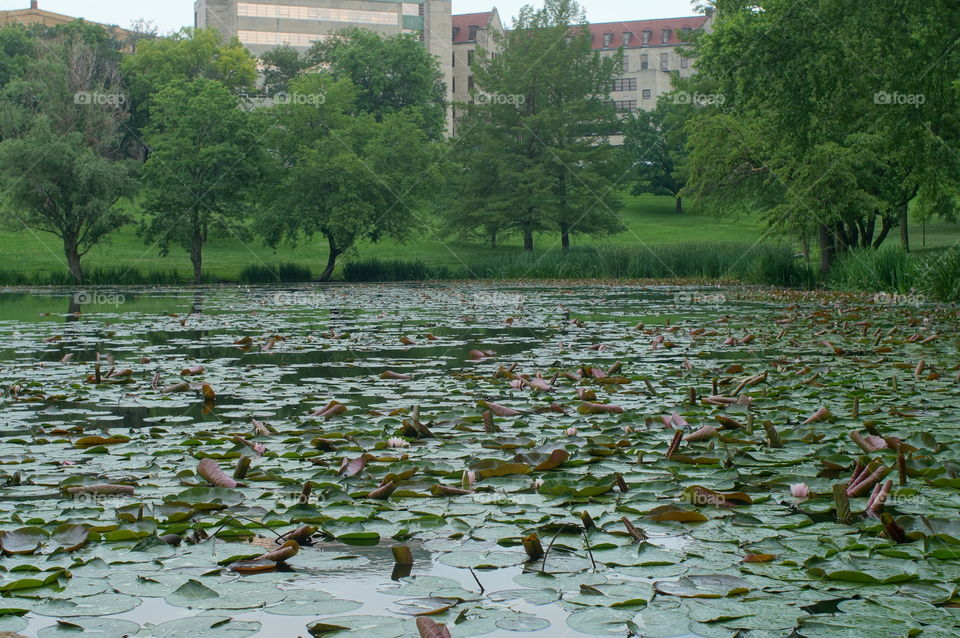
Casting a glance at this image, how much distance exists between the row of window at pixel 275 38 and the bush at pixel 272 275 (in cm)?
6336

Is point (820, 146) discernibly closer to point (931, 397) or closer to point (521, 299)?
point (521, 299)

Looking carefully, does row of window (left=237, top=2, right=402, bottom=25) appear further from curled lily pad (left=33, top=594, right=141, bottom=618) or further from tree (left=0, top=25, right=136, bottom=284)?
curled lily pad (left=33, top=594, right=141, bottom=618)

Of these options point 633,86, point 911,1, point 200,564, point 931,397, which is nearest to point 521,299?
point 911,1

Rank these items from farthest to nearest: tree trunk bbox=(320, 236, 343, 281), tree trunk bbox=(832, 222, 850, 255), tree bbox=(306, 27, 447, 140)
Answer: tree bbox=(306, 27, 447, 140)
tree trunk bbox=(320, 236, 343, 281)
tree trunk bbox=(832, 222, 850, 255)

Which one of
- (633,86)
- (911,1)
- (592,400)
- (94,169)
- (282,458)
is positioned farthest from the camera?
(633,86)

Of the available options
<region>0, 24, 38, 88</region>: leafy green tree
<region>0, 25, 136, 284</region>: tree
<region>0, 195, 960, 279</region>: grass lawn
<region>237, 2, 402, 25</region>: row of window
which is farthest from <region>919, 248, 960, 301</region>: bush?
<region>237, 2, 402, 25</region>: row of window

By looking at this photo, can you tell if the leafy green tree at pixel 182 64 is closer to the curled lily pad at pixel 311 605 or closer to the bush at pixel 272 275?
the bush at pixel 272 275

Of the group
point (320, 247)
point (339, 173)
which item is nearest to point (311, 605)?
point (339, 173)

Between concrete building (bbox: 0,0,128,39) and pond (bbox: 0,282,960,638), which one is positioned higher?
concrete building (bbox: 0,0,128,39)

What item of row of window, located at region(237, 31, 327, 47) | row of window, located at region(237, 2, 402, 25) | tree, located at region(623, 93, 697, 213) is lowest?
tree, located at region(623, 93, 697, 213)

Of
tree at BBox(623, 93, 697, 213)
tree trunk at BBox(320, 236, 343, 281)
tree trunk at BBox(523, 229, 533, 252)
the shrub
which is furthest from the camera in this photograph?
tree at BBox(623, 93, 697, 213)

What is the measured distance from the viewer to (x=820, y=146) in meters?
31.1

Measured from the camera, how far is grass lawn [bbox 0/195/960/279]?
48.9 meters

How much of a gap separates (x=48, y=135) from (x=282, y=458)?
40.6 metres
